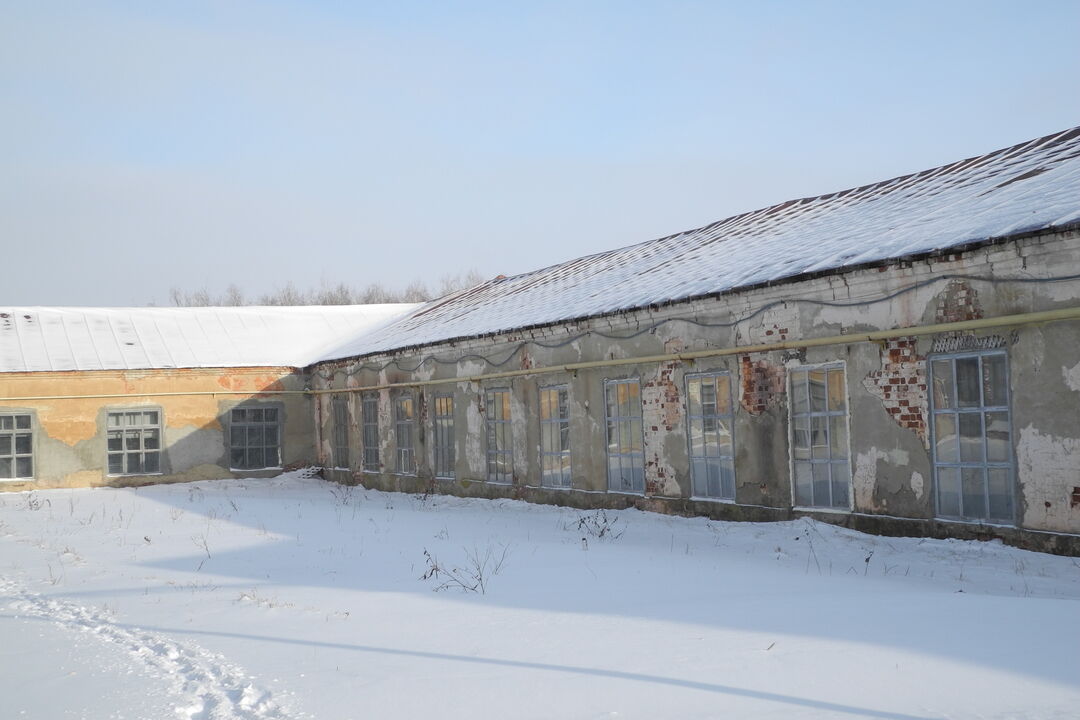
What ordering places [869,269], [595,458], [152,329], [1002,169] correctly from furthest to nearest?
1. [152,329]
2. [595,458]
3. [1002,169]
4. [869,269]

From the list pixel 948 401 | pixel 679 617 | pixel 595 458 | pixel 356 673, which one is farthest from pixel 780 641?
pixel 595 458

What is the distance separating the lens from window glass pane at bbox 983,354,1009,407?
8.20 meters

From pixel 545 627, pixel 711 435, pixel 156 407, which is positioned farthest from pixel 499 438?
pixel 156 407

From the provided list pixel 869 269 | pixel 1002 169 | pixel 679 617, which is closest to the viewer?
pixel 679 617

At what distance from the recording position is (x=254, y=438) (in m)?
22.2

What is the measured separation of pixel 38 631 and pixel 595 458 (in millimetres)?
7779

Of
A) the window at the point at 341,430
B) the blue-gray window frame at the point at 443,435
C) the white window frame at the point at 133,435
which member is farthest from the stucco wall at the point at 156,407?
the blue-gray window frame at the point at 443,435

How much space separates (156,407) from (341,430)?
392 cm

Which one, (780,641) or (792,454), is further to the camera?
(792,454)

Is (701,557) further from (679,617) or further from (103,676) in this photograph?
(103,676)

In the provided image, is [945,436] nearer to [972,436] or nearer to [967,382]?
[972,436]

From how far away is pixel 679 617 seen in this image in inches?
243

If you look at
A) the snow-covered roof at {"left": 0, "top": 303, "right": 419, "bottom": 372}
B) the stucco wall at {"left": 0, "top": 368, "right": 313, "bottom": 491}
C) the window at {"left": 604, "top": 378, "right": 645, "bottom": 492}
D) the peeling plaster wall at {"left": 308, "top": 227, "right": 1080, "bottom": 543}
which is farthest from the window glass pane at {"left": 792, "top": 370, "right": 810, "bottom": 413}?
the stucco wall at {"left": 0, "top": 368, "right": 313, "bottom": 491}

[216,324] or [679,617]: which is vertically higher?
[216,324]
